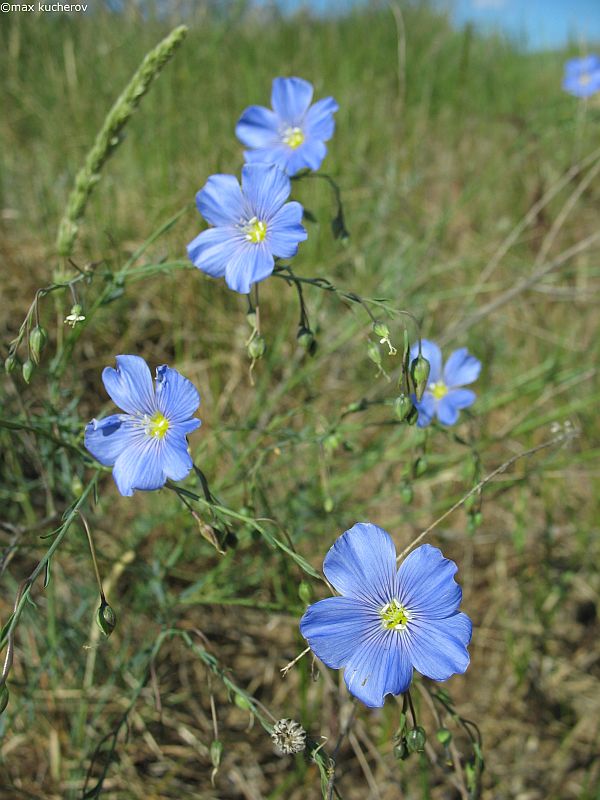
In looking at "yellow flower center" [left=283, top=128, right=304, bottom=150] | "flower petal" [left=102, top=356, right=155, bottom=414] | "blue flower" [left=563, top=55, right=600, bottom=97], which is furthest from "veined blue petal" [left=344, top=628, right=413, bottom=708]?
"blue flower" [left=563, top=55, right=600, bottom=97]

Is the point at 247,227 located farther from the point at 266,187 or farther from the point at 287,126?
the point at 287,126

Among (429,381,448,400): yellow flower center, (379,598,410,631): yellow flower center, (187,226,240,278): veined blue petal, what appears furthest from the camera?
(429,381,448,400): yellow flower center

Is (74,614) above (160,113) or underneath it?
underneath

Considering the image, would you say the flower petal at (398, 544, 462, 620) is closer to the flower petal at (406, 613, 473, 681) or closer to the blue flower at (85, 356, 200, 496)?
the flower petal at (406, 613, 473, 681)

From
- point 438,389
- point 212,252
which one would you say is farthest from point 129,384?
point 438,389

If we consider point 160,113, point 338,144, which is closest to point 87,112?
point 160,113

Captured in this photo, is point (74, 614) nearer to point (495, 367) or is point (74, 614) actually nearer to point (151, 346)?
point (151, 346)

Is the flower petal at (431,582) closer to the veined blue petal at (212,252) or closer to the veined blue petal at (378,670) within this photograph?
the veined blue petal at (378,670)
